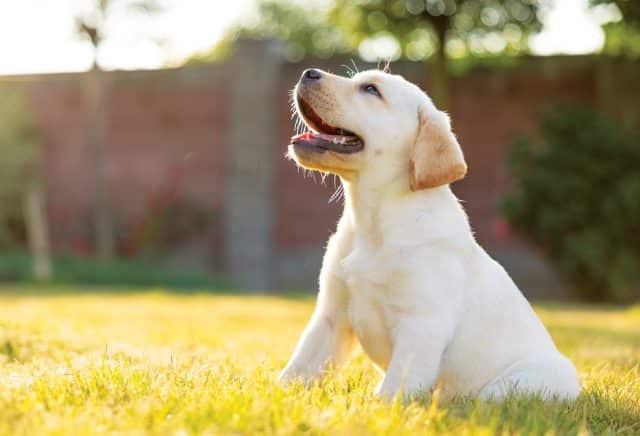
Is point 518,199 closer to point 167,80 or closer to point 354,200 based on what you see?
point 167,80

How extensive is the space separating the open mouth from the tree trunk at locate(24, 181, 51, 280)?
11.9 m

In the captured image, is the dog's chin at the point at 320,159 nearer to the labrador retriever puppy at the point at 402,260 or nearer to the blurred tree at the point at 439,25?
the labrador retriever puppy at the point at 402,260

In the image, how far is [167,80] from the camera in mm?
17688

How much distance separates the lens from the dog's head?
347 cm

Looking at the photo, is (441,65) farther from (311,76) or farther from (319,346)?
(319,346)

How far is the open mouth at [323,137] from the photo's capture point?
11.6 ft

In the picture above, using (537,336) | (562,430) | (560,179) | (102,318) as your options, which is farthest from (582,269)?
(562,430)

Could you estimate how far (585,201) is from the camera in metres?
13.7

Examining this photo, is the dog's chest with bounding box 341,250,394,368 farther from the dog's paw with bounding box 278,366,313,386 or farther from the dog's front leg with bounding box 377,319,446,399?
the dog's paw with bounding box 278,366,313,386

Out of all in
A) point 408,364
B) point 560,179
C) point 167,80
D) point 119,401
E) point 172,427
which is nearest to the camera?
point 172,427

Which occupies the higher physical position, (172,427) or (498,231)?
(172,427)

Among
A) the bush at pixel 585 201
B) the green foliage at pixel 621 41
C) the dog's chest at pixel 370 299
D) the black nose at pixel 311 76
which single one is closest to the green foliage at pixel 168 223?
the bush at pixel 585 201

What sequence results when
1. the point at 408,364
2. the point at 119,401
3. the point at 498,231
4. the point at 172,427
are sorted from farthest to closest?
the point at 498,231 → the point at 408,364 → the point at 119,401 → the point at 172,427

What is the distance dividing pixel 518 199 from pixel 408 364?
36.4ft
